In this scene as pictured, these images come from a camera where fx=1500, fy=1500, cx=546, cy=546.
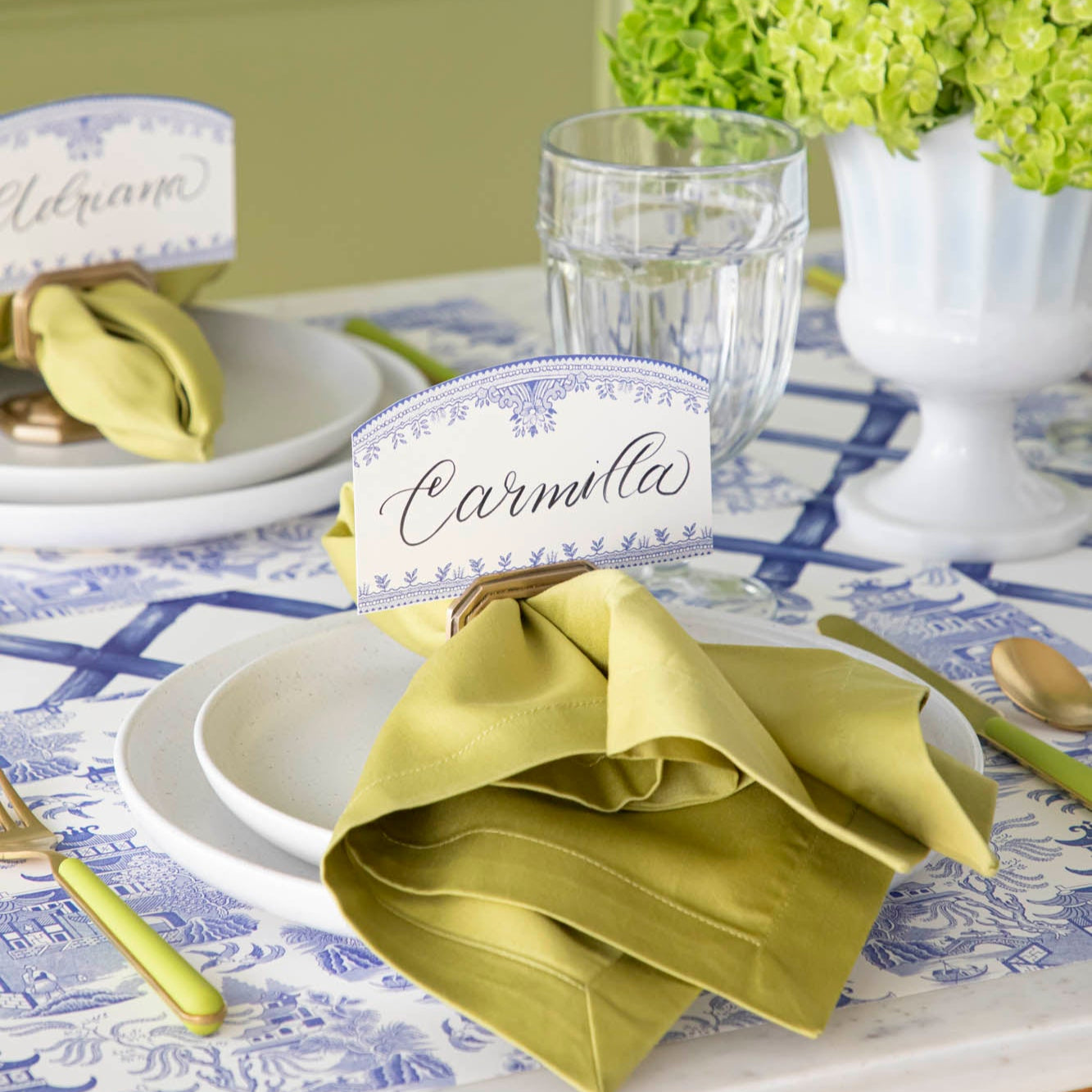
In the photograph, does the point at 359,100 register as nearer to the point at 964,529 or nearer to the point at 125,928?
the point at 964,529

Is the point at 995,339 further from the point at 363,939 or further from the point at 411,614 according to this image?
the point at 363,939

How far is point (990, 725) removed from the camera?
66 centimetres

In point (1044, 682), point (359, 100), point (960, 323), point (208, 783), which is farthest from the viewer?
point (359, 100)

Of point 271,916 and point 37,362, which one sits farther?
point 37,362

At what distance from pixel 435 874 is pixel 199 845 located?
9 cm

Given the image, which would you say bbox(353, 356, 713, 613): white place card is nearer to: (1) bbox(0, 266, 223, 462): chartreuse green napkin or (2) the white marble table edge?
(2) the white marble table edge

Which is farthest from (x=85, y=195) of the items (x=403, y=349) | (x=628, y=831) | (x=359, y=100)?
(x=359, y=100)

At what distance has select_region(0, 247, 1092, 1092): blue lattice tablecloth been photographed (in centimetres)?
46

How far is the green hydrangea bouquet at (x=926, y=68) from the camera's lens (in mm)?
711

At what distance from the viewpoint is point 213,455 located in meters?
0.92

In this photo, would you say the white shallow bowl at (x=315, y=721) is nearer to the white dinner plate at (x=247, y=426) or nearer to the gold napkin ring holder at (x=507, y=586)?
the gold napkin ring holder at (x=507, y=586)

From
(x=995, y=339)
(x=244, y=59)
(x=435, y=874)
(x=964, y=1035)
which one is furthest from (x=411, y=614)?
(x=244, y=59)

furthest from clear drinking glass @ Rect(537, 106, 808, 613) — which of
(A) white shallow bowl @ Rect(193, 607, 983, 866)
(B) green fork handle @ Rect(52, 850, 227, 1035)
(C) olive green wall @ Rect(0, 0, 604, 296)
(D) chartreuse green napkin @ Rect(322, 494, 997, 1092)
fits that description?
(C) olive green wall @ Rect(0, 0, 604, 296)

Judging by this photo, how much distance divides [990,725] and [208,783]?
0.33 meters
